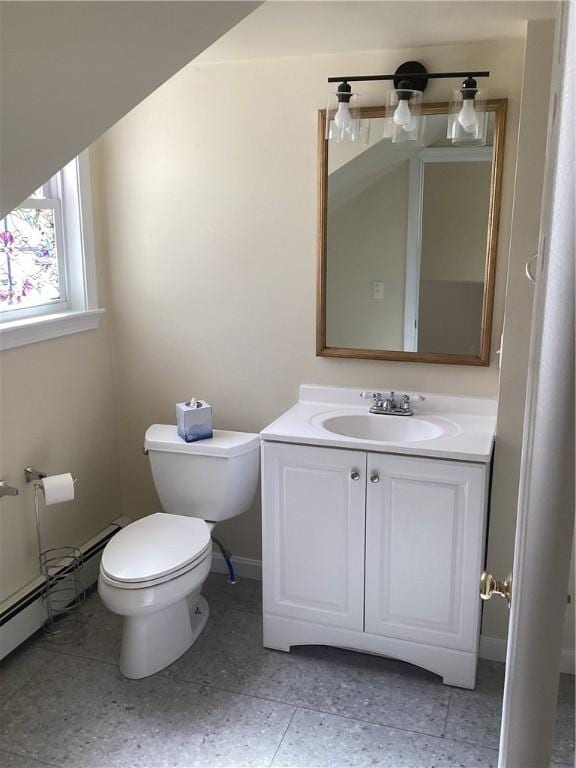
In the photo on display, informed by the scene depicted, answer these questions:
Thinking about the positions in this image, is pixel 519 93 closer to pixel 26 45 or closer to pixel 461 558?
pixel 461 558

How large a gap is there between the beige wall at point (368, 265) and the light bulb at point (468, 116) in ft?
0.82

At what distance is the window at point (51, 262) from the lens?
264 centimetres

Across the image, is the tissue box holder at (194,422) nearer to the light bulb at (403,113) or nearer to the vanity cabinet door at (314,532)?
the vanity cabinet door at (314,532)

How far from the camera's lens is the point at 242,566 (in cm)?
316

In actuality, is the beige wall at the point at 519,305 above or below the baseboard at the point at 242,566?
above

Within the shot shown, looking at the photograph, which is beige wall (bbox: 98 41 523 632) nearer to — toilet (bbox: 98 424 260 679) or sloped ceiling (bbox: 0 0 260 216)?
toilet (bbox: 98 424 260 679)

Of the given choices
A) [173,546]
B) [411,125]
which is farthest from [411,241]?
[173,546]

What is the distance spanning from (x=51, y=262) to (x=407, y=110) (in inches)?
60.3

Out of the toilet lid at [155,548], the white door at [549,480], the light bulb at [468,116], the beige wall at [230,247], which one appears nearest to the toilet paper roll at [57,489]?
the toilet lid at [155,548]

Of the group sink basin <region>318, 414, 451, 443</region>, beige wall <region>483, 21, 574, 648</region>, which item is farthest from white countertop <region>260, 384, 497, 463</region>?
beige wall <region>483, 21, 574, 648</region>

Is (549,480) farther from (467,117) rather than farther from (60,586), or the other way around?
(60,586)

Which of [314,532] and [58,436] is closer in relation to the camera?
[314,532]

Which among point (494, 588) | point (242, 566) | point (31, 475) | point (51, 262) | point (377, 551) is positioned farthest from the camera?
point (242, 566)

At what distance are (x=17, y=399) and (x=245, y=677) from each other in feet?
4.30
